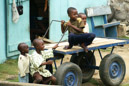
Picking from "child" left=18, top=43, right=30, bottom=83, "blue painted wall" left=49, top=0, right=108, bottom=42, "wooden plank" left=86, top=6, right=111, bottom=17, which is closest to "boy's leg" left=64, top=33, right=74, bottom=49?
"child" left=18, top=43, right=30, bottom=83

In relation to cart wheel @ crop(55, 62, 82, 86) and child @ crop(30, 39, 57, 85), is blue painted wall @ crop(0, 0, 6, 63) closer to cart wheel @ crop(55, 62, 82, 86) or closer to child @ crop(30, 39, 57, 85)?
cart wheel @ crop(55, 62, 82, 86)

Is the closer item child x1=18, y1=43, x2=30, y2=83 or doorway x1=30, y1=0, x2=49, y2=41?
child x1=18, y1=43, x2=30, y2=83

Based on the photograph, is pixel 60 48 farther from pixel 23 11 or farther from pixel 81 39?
pixel 23 11

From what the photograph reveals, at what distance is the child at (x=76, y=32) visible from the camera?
7.54m

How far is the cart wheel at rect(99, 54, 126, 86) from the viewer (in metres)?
8.17

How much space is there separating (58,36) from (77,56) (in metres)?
3.78

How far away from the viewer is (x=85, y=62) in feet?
29.4

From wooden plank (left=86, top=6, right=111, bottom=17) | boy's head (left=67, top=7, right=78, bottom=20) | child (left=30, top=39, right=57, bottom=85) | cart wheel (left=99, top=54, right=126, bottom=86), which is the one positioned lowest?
cart wheel (left=99, top=54, right=126, bottom=86)

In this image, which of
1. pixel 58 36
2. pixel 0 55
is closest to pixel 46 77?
pixel 0 55

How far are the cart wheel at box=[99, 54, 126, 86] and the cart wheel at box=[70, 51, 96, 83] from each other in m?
0.64

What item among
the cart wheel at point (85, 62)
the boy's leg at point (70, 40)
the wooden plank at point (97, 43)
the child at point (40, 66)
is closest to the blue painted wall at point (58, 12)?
the cart wheel at point (85, 62)

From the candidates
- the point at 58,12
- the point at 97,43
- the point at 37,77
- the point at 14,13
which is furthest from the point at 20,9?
the point at 37,77

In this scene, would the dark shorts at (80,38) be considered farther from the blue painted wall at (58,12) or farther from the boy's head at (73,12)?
the blue painted wall at (58,12)

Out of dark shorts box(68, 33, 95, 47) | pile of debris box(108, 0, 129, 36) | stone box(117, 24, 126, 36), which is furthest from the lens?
pile of debris box(108, 0, 129, 36)
